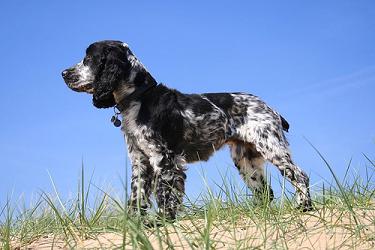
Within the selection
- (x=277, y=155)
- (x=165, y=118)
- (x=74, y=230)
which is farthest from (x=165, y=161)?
(x=74, y=230)

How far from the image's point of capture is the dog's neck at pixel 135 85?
7000 mm

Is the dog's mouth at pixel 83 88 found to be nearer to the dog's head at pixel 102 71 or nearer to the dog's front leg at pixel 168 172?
the dog's head at pixel 102 71

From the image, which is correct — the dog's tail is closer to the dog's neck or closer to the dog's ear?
the dog's neck

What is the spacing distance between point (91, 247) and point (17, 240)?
3.58ft

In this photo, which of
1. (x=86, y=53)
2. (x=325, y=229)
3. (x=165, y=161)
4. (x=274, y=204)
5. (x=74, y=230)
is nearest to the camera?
(x=325, y=229)

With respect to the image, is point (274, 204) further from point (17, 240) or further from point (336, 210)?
point (17, 240)

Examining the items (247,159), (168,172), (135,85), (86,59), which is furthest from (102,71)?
(247,159)

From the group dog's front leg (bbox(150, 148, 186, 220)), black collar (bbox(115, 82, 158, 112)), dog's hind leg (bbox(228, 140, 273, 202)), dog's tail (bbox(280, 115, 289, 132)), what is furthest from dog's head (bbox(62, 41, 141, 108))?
dog's tail (bbox(280, 115, 289, 132))

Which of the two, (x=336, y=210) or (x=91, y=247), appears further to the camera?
(x=336, y=210)

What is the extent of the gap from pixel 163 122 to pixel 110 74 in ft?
3.13

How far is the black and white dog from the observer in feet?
22.2

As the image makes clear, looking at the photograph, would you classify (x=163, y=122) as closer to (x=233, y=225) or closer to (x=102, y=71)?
(x=102, y=71)

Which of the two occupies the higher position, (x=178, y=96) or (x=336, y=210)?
(x=178, y=96)

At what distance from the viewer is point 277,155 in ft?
25.2
